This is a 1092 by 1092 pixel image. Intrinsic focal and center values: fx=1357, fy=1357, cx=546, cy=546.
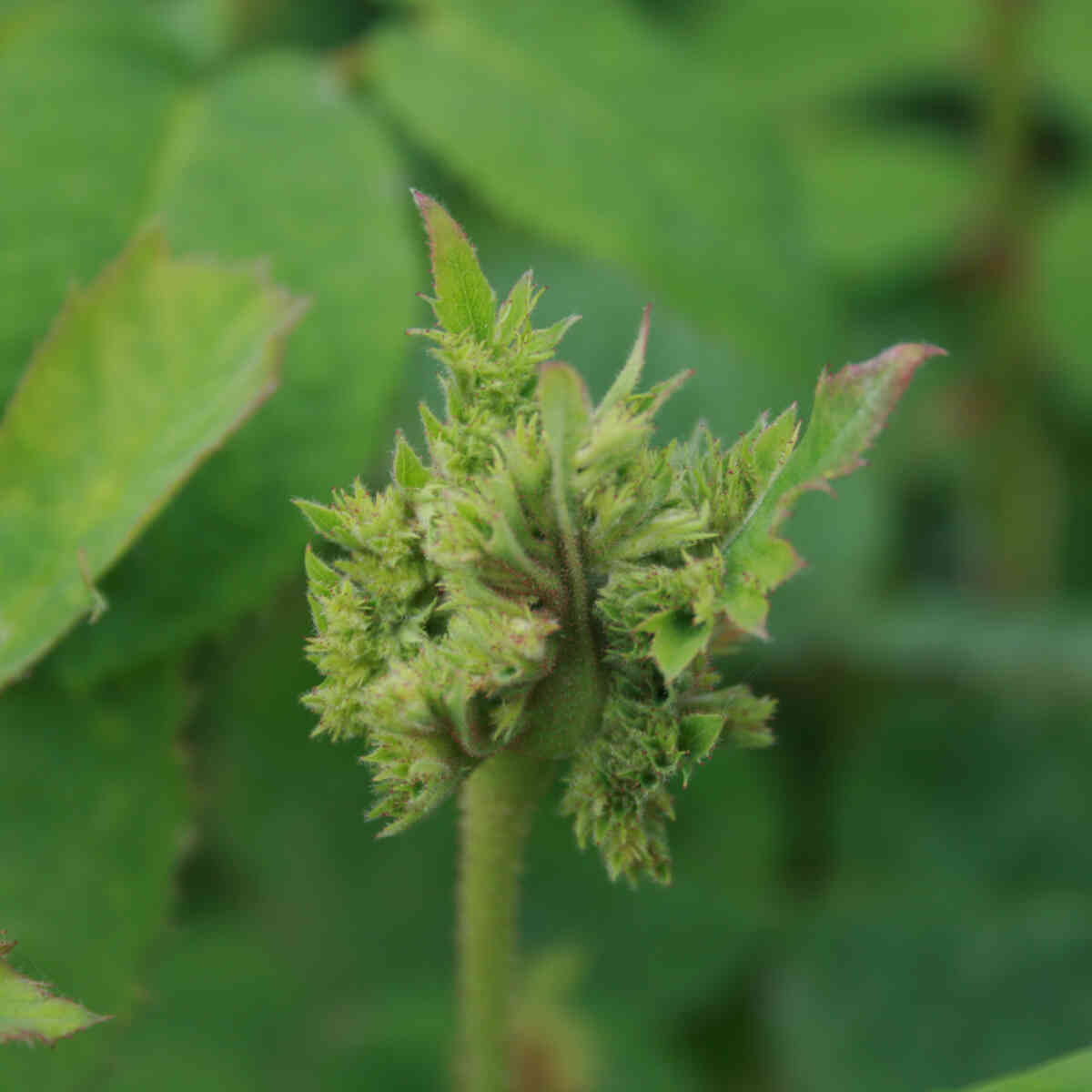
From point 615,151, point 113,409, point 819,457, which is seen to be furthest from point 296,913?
point 819,457

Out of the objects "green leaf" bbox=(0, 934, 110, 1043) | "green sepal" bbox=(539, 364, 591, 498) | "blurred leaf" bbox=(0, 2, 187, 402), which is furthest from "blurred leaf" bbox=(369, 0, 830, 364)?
"green leaf" bbox=(0, 934, 110, 1043)

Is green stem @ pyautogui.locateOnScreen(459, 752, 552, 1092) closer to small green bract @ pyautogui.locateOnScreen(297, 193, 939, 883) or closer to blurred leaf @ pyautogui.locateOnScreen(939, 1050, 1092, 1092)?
small green bract @ pyautogui.locateOnScreen(297, 193, 939, 883)

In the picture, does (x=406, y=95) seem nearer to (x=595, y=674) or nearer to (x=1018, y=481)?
(x=595, y=674)

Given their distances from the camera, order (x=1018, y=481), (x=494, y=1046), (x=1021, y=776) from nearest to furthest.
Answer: (x=494, y=1046) → (x=1021, y=776) → (x=1018, y=481)

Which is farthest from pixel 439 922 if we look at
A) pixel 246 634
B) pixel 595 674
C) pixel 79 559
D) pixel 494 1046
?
pixel 595 674

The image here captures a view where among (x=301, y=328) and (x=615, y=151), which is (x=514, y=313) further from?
(x=615, y=151)

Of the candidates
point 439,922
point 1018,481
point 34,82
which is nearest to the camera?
point 34,82

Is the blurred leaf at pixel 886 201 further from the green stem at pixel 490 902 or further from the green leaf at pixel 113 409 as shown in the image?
the green stem at pixel 490 902
